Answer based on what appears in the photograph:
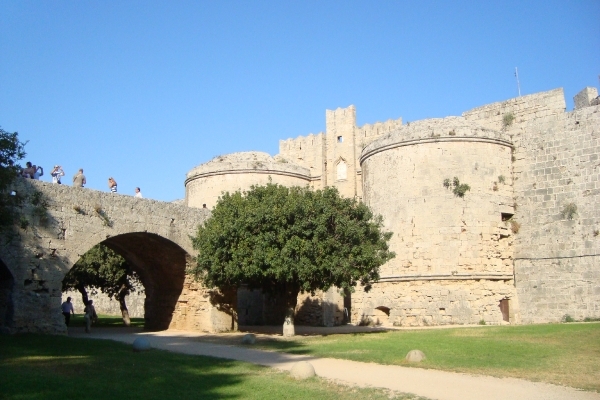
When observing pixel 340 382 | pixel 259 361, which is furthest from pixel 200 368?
pixel 340 382

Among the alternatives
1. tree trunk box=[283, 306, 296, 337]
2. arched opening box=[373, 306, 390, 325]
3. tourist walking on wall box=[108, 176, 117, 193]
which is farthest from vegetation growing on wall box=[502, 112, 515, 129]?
tourist walking on wall box=[108, 176, 117, 193]

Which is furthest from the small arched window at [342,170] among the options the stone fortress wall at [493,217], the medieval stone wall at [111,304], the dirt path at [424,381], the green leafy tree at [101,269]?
the dirt path at [424,381]

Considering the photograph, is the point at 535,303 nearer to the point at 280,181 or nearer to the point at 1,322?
the point at 280,181

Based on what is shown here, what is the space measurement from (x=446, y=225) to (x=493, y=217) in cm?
223

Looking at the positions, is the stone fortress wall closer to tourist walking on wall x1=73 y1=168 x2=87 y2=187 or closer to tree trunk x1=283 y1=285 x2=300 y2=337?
tree trunk x1=283 y1=285 x2=300 y2=337

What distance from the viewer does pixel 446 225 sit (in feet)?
83.4

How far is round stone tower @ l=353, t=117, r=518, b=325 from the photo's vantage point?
2502 centimetres

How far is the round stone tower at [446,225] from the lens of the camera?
25.0 m

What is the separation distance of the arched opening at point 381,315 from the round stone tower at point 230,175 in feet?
29.9

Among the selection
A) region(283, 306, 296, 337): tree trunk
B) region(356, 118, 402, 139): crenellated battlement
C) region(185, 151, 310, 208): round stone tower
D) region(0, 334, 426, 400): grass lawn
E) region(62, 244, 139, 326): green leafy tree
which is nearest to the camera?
region(0, 334, 426, 400): grass lawn

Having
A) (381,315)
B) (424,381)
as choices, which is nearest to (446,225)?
(381,315)

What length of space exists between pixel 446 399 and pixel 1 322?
14.2 meters

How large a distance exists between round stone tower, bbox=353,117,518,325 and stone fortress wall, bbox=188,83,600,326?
4 cm

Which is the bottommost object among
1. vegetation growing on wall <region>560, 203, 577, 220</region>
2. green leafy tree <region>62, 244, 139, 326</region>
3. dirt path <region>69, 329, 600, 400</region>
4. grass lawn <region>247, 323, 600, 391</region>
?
dirt path <region>69, 329, 600, 400</region>
